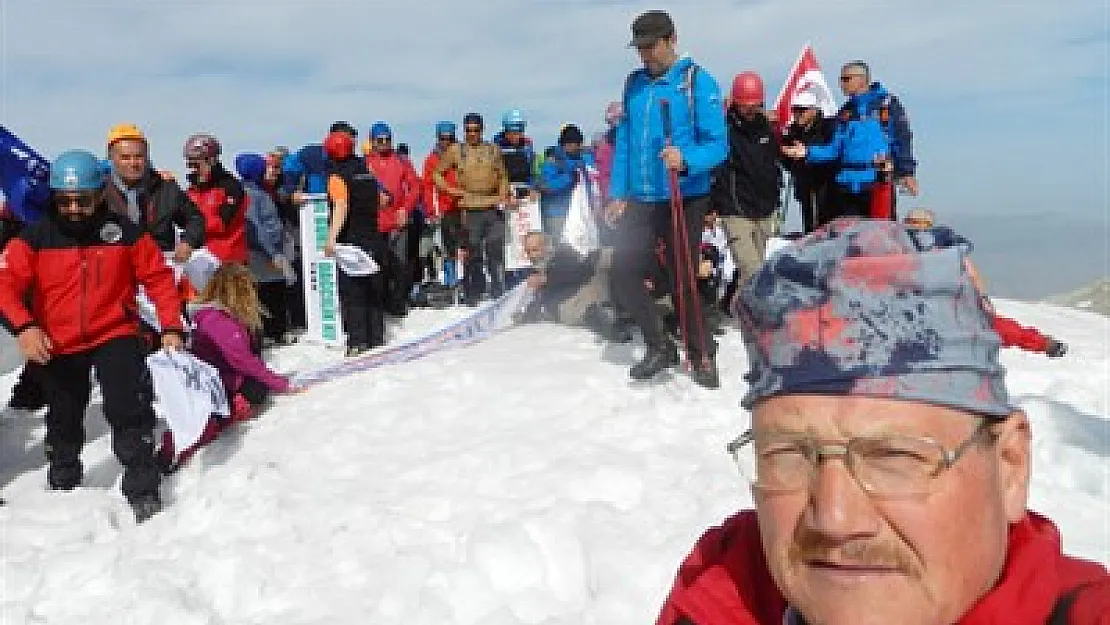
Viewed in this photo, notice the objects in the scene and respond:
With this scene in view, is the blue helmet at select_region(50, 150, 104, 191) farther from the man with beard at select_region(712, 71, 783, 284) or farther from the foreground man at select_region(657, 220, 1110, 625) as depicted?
the foreground man at select_region(657, 220, 1110, 625)

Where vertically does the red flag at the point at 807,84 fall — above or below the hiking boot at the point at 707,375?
above

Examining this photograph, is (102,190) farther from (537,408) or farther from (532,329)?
(532,329)

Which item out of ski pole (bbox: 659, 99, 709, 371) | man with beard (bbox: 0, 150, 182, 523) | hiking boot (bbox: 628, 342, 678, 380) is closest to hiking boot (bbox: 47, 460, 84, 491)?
man with beard (bbox: 0, 150, 182, 523)

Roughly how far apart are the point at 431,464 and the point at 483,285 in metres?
6.56

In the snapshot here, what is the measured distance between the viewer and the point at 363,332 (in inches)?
393

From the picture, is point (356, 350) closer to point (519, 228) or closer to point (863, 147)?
point (519, 228)

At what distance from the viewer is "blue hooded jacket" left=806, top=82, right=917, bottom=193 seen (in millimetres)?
8234

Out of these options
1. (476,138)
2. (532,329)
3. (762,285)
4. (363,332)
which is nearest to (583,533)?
(762,285)

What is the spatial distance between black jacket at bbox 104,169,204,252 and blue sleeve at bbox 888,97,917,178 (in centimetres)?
616

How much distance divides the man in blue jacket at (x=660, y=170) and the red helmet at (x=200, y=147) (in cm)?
431

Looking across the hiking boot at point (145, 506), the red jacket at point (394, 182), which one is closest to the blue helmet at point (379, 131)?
the red jacket at point (394, 182)

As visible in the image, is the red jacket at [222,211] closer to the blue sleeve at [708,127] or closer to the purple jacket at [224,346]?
the purple jacket at [224,346]

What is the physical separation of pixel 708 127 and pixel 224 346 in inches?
150

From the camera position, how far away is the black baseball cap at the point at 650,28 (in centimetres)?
638
